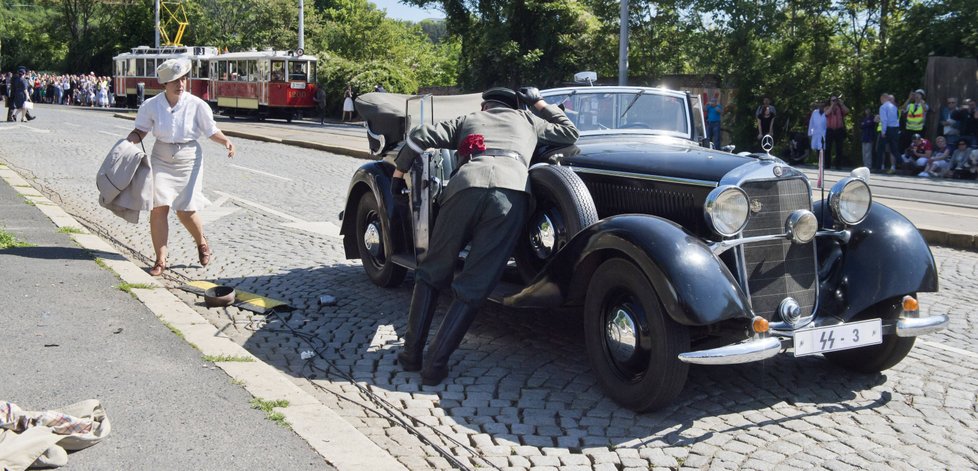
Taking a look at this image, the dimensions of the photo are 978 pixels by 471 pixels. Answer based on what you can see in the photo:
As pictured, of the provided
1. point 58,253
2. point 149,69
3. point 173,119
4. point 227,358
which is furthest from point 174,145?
point 149,69

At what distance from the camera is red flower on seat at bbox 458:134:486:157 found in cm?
554

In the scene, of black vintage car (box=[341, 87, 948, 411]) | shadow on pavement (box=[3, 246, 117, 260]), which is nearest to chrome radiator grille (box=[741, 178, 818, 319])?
black vintage car (box=[341, 87, 948, 411])

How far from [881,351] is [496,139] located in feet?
7.80

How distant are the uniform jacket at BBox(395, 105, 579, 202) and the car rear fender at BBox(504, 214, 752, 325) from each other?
21.2 inches

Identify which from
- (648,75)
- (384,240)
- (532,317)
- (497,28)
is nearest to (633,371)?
(532,317)

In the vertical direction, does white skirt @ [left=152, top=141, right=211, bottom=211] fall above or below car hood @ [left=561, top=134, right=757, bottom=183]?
below

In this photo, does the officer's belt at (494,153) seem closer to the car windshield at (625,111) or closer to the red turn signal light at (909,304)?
the car windshield at (625,111)

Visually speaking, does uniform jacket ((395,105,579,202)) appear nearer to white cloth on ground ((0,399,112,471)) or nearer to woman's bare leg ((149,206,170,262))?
white cloth on ground ((0,399,112,471))

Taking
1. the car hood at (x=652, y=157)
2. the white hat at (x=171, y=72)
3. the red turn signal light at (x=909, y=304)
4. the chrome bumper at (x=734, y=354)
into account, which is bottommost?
the chrome bumper at (x=734, y=354)

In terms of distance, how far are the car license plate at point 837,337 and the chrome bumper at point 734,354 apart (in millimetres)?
216

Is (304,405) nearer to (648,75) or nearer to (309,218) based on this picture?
(309,218)

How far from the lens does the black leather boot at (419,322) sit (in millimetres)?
5594

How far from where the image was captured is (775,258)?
5195 millimetres

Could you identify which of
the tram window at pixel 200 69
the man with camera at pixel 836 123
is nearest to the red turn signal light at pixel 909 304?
the man with camera at pixel 836 123
